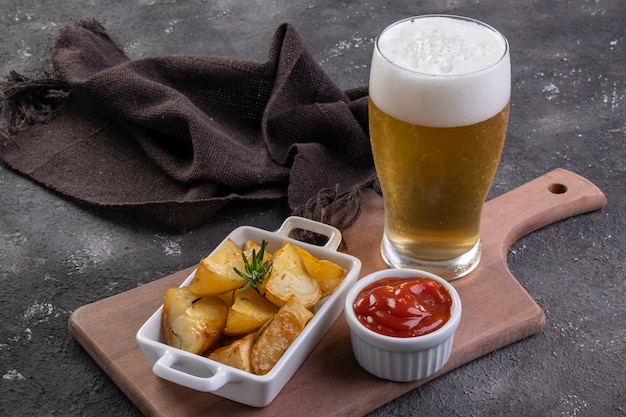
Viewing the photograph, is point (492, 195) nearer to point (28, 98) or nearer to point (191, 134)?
point (191, 134)

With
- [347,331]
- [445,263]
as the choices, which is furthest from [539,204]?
[347,331]

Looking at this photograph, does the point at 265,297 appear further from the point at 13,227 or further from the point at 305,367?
the point at 13,227

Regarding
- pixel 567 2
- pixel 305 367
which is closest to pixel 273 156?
pixel 305 367

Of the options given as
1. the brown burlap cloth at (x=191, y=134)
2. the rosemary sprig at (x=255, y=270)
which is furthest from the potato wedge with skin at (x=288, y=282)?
the brown burlap cloth at (x=191, y=134)

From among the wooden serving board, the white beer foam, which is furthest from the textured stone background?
the white beer foam

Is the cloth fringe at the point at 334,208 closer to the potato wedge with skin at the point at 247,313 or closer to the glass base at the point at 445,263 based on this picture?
the glass base at the point at 445,263

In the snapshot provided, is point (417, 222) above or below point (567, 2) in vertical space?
above

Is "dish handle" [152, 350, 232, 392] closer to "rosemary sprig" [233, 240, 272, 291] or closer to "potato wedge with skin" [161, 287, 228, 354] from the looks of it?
"potato wedge with skin" [161, 287, 228, 354]
